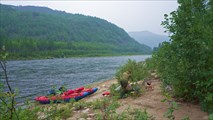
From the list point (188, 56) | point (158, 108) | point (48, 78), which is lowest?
point (48, 78)

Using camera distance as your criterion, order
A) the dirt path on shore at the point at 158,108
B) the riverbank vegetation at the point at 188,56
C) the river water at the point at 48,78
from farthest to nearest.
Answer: the river water at the point at 48,78 → the dirt path on shore at the point at 158,108 → the riverbank vegetation at the point at 188,56

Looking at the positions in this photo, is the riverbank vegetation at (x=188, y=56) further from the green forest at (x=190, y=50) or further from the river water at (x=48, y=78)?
the river water at (x=48, y=78)

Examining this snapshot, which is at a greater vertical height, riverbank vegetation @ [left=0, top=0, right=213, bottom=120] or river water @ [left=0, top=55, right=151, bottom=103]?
riverbank vegetation @ [left=0, top=0, right=213, bottom=120]

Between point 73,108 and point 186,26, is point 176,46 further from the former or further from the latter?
point 73,108

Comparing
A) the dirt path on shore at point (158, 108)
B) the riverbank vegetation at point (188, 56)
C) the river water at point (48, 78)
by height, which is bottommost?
the river water at point (48, 78)

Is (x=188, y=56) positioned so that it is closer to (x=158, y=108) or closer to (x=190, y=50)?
(x=190, y=50)

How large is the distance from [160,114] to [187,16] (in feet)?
13.6

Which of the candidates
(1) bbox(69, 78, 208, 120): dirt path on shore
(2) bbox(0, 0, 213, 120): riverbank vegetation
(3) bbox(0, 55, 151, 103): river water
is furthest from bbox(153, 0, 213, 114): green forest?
(3) bbox(0, 55, 151, 103): river water

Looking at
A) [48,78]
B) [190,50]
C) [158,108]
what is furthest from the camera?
[48,78]

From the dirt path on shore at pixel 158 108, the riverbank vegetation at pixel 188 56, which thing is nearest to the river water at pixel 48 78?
the riverbank vegetation at pixel 188 56

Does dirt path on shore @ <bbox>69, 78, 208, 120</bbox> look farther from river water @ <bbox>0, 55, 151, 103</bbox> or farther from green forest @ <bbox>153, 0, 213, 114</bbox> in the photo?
river water @ <bbox>0, 55, 151, 103</bbox>

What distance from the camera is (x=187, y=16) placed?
9.00 m

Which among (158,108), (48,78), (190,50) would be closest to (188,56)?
(190,50)

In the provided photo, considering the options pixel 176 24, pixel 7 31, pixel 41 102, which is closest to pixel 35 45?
pixel 7 31
